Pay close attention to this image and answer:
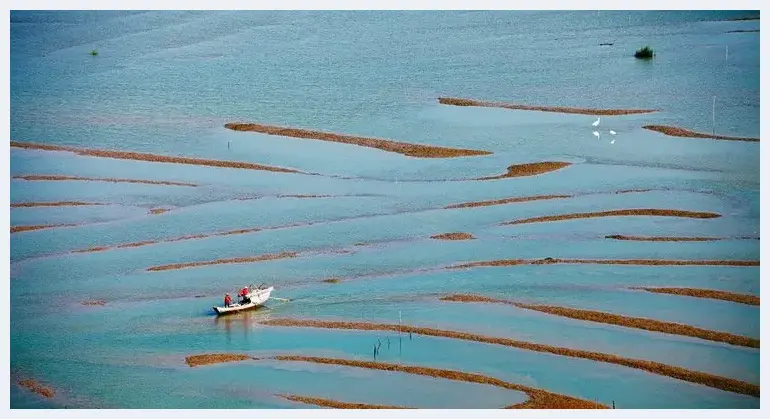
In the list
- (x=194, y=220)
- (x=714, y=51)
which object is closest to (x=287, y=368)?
(x=194, y=220)

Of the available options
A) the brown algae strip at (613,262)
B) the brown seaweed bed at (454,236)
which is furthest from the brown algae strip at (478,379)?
the brown seaweed bed at (454,236)

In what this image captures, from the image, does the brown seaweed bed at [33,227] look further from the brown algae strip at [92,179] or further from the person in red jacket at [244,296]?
the person in red jacket at [244,296]

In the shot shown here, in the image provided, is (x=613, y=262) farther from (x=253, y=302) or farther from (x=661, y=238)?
(x=253, y=302)

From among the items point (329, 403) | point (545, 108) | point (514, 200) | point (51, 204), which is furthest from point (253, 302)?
point (545, 108)

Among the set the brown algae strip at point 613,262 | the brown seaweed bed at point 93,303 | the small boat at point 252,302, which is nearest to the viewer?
the small boat at point 252,302

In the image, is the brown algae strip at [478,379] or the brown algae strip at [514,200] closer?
the brown algae strip at [478,379]

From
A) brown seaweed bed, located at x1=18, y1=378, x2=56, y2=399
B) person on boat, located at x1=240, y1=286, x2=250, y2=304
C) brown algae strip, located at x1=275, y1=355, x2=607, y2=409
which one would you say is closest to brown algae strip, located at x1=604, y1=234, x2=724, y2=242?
brown algae strip, located at x1=275, y1=355, x2=607, y2=409

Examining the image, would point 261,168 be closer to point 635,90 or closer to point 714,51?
point 635,90
